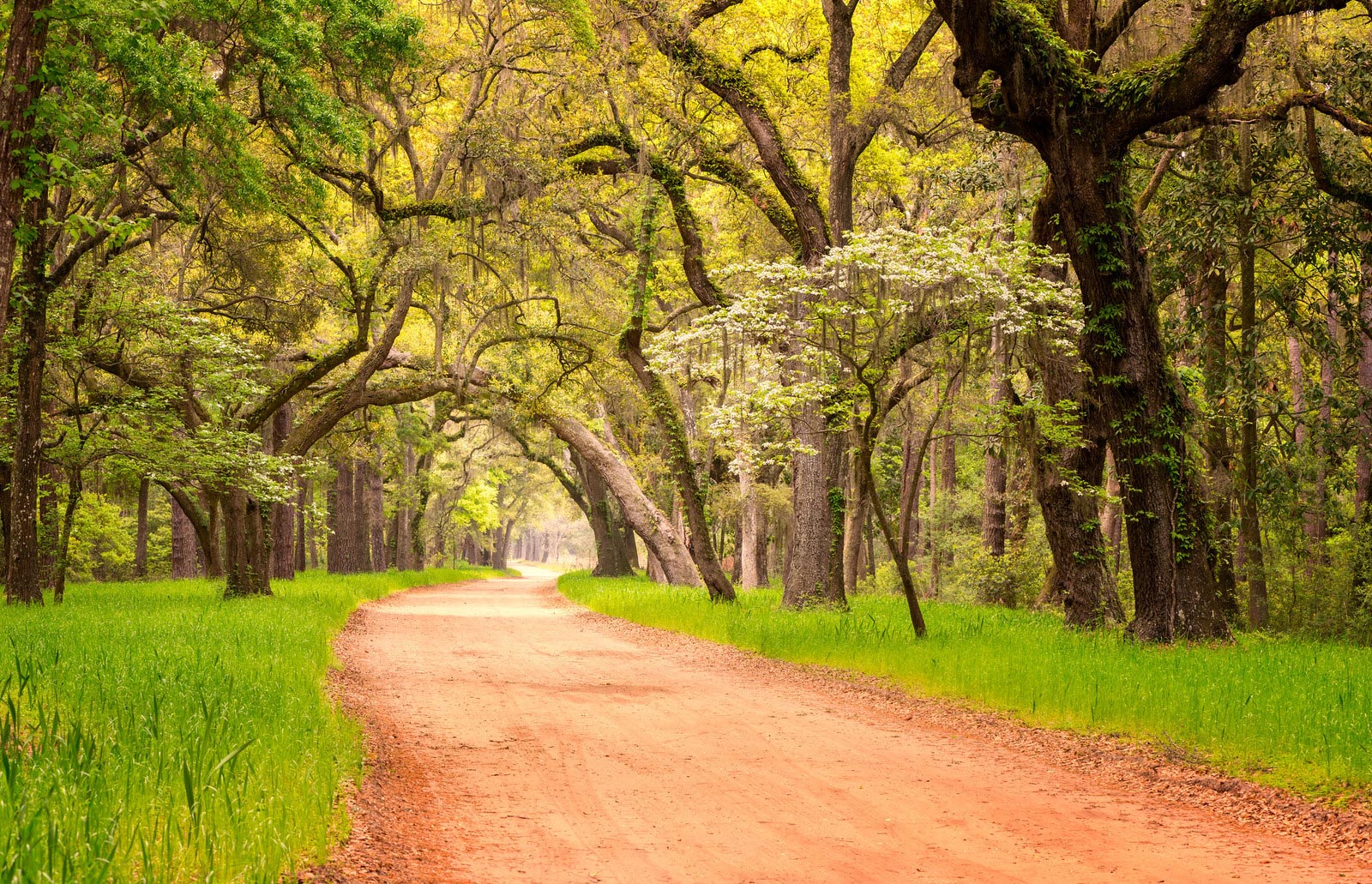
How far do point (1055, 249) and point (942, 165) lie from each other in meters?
6.14

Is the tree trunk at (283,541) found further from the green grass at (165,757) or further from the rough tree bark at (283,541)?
the green grass at (165,757)

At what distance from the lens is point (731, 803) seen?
6.03 meters

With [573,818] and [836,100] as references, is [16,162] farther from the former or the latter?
[836,100]

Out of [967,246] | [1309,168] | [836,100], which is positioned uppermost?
[836,100]

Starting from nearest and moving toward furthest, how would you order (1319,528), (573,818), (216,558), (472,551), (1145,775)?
(573,818), (1145,775), (1319,528), (216,558), (472,551)

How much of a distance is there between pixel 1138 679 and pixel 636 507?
17.0 m

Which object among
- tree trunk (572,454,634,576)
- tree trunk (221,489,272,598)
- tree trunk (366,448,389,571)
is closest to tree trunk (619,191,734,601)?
tree trunk (221,489,272,598)

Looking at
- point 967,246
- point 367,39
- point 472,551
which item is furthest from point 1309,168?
point 472,551

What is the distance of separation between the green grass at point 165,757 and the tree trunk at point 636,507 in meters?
14.0

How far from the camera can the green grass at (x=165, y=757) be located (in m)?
3.78

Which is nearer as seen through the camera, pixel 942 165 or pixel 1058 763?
pixel 1058 763

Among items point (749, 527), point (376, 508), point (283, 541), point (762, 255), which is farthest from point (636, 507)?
point (376, 508)

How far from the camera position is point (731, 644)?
14.7 metres

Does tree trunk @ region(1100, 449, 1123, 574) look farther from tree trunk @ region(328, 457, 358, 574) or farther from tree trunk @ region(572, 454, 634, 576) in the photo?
tree trunk @ region(328, 457, 358, 574)
